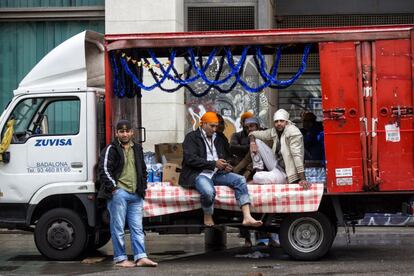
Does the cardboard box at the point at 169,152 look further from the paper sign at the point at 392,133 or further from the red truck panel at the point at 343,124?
the paper sign at the point at 392,133

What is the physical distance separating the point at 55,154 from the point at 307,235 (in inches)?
136

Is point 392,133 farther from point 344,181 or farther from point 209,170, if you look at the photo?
point 209,170

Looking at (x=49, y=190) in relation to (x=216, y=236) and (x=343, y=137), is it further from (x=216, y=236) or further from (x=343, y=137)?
(x=343, y=137)

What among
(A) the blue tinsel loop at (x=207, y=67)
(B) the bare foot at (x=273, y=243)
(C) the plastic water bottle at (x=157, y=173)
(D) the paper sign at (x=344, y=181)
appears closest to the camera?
(D) the paper sign at (x=344, y=181)

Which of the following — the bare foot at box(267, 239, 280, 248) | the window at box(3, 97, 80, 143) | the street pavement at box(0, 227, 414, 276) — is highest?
the window at box(3, 97, 80, 143)

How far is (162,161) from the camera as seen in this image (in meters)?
12.4

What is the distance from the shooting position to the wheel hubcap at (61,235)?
38.1 feet

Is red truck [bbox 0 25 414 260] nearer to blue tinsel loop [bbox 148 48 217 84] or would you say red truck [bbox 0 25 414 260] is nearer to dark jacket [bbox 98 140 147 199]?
blue tinsel loop [bbox 148 48 217 84]

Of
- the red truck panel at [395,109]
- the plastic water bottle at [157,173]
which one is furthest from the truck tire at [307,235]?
the plastic water bottle at [157,173]

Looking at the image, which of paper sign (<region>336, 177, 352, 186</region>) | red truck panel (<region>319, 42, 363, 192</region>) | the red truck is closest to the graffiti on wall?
the red truck

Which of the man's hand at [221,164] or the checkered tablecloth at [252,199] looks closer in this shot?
the checkered tablecloth at [252,199]

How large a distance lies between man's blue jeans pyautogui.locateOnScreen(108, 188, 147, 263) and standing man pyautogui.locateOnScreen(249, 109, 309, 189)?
1.74 metres

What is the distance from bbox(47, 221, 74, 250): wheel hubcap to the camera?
11.6 m

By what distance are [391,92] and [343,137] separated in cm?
81
